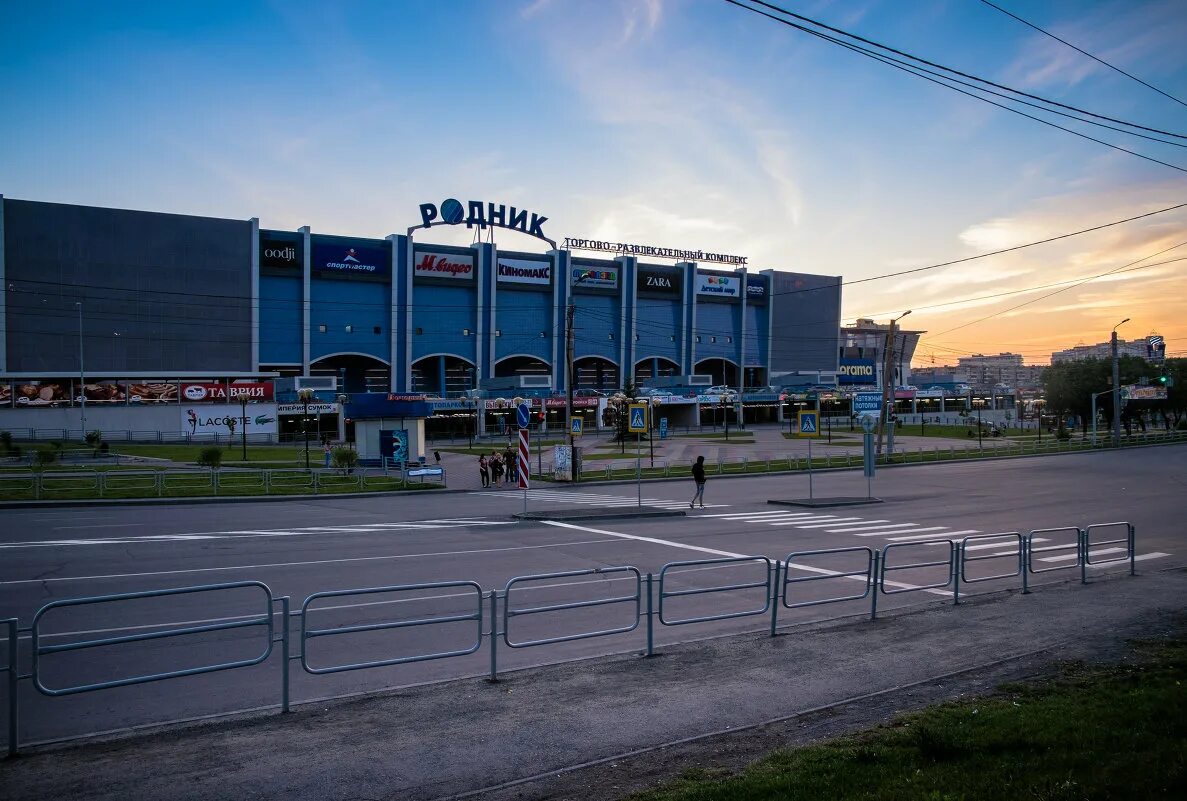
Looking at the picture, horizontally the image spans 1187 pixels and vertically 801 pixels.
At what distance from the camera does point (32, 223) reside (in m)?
68.0

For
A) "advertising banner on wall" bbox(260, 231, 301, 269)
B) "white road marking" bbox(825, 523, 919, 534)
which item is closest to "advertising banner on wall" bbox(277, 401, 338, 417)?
"advertising banner on wall" bbox(260, 231, 301, 269)

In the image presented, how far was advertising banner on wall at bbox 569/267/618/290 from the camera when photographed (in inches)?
3836

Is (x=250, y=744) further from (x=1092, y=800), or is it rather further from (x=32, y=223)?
(x=32, y=223)

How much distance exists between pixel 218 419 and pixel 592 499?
45.5 m

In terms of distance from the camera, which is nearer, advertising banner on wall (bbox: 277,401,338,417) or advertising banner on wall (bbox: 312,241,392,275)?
advertising banner on wall (bbox: 277,401,338,417)

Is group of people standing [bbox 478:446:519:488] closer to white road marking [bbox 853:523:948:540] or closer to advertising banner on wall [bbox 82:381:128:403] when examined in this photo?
white road marking [bbox 853:523:948:540]

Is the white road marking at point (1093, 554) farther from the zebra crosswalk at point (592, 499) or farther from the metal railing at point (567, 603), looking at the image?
the zebra crosswalk at point (592, 499)

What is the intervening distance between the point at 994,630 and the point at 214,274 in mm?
78480

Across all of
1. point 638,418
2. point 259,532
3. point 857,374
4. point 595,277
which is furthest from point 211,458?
point 857,374

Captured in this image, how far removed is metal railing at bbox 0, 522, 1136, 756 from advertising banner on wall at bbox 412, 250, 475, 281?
7506 centimetres

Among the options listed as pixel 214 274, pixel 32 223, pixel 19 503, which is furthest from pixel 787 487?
pixel 32 223

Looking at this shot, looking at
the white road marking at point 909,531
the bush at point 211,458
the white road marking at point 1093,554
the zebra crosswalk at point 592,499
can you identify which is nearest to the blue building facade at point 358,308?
the zebra crosswalk at point 592,499

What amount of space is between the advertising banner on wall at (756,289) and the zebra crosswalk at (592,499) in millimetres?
81120

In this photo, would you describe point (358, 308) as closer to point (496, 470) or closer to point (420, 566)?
point (496, 470)
